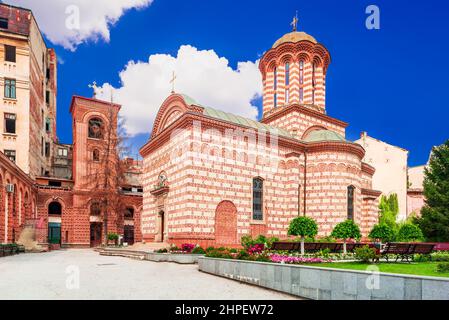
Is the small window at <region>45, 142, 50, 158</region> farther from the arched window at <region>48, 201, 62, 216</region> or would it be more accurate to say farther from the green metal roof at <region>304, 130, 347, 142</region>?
the green metal roof at <region>304, 130, 347, 142</region>

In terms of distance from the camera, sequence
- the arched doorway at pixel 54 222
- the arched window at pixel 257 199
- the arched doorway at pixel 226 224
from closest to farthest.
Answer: the arched doorway at pixel 226 224, the arched window at pixel 257 199, the arched doorway at pixel 54 222

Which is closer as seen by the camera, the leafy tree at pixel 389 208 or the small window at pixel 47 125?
the leafy tree at pixel 389 208

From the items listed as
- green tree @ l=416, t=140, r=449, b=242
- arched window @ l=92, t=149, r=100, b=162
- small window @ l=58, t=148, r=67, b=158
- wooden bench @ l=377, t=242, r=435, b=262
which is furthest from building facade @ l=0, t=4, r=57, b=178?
green tree @ l=416, t=140, r=449, b=242

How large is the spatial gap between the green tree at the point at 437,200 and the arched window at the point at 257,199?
1459 cm

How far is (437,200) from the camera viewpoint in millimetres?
29828

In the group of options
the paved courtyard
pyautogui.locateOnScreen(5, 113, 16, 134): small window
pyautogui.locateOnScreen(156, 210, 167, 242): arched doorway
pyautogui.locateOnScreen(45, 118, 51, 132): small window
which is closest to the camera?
the paved courtyard

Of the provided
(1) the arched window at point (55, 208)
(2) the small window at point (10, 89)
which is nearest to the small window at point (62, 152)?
(1) the arched window at point (55, 208)

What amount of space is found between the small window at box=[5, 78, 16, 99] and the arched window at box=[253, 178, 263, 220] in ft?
79.9

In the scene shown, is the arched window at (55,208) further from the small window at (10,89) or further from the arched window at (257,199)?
the arched window at (257,199)

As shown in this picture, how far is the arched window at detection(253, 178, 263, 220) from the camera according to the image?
82.4ft

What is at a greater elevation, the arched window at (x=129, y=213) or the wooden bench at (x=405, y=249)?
the wooden bench at (x=405, y=249)

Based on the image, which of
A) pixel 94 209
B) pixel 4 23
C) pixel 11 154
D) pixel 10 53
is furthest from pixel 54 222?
pixel 4 23

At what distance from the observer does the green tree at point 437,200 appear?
2886 cm
